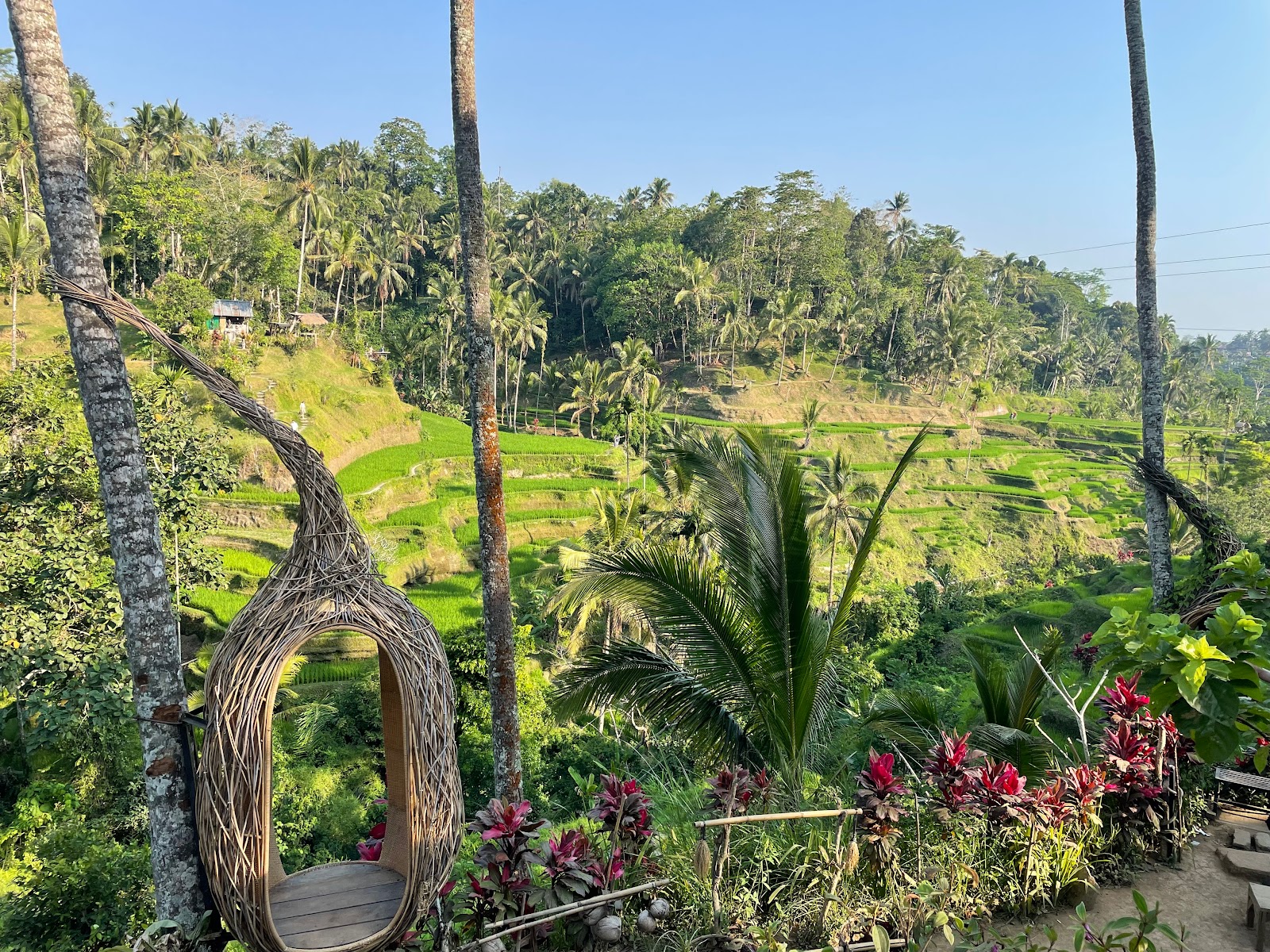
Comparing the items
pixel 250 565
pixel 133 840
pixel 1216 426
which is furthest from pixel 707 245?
pixel 133 840

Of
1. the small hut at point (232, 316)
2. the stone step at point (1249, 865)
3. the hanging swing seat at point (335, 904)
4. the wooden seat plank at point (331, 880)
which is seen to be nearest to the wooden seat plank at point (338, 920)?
the hanging swing seat at point (335, 904)

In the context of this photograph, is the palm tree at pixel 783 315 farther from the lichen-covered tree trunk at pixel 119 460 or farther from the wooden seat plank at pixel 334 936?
the wooden seat plank at pixel 334 936

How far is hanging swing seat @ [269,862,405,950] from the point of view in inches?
104

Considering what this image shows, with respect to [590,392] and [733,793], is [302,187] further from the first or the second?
[733,793]

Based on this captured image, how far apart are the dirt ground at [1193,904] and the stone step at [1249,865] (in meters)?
0.03

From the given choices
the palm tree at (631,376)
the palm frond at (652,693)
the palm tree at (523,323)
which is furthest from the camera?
the palm tree at (523,323)

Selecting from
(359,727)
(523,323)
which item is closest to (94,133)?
(523,323)

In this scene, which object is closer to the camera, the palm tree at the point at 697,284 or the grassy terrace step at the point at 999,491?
the grassy terrace step at the point at 999,491

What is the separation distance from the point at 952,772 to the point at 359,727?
12.5 metres

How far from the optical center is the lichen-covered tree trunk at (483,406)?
4.90 m

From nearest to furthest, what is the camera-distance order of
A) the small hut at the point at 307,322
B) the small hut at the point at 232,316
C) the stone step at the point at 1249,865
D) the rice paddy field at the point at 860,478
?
the stone step at the point at 1249,865 < the rice paddy field at the point at 860,478 < the small hut at the point at 232,316 < the small hut at the point at 307,322

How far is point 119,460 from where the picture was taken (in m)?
3.03

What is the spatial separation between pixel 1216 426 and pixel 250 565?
5075 cm

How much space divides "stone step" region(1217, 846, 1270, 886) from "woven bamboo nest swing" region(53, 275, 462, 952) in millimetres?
3760
